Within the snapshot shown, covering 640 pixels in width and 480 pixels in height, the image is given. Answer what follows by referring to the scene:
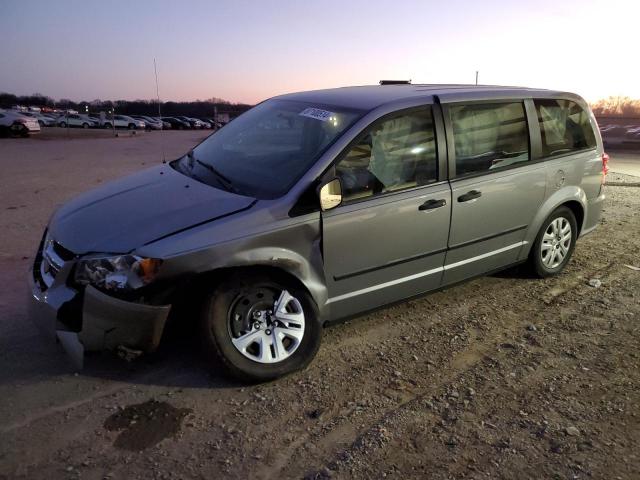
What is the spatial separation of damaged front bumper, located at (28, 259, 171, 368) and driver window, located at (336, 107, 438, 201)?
4.74 ft

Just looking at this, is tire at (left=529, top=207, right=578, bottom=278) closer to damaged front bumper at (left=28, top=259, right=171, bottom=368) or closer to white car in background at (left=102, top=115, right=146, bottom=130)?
damaged front bumper at (left=28, top=259, right=171, bottom=368)

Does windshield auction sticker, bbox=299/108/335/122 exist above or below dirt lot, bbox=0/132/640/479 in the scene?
above

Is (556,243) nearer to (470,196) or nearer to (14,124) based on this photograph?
(470,196)

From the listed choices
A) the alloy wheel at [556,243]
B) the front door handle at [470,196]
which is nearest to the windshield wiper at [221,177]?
the front door handle at [470,196]

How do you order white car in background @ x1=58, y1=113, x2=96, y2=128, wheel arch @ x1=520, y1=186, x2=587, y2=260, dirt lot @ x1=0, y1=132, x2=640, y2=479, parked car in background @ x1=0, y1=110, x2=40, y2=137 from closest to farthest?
dirt lot @ x1=0, y1=132, x2=640, y2=479
wheel arch @ x1=520, y1=186, x2=587, y2=260
parked car in background @ x1=0, y1=110, x2=40, y2=137
white car in background @ x1=58, y1=113, x2=96, y2=128

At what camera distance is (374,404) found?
119 inches

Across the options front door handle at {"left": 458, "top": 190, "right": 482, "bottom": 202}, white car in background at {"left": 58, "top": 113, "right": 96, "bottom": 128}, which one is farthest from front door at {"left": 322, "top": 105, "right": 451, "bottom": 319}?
white car in background at {"left": 58, "top": 113, "right": 96, "bottom": 128}

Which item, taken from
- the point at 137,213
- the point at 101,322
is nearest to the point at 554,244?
the point at 137,213

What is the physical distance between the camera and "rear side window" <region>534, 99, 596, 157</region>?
15.3ft

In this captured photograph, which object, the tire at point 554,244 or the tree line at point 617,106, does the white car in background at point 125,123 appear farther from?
the tire at point 554,244

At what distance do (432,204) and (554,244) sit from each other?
1.84 meters

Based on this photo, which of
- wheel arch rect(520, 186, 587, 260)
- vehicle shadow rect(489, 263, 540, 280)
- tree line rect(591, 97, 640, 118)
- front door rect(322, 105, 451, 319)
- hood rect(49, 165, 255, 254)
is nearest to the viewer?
hood rect(49, 165, 255, 254)

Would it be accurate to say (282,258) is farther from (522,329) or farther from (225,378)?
(522,329)

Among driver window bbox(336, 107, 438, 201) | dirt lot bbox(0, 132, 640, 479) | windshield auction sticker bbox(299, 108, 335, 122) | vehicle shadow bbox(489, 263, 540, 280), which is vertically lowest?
dirt lot bbox(0, 132, 640, 479)
